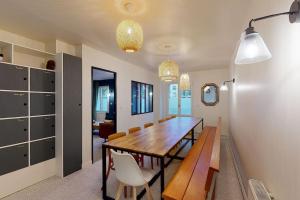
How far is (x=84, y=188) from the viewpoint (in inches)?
102

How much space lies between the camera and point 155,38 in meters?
3.13

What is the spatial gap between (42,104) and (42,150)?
83 centimetres

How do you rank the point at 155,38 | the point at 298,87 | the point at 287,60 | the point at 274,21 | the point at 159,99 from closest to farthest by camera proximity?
the point at 298,87
the point at 287,60
the point at 274,21
the point at 155,38
the point at 159,99

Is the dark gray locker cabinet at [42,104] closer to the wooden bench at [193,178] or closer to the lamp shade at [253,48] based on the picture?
the wooden bench at [193,178]

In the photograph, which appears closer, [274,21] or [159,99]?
[274,21]

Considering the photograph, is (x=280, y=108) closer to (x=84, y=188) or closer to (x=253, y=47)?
(x=253, y=47)

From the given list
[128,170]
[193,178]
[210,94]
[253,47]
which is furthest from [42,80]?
[210,94]

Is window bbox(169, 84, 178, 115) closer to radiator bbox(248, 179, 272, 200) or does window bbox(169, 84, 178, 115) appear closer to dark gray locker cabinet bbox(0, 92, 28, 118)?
dark gray locker cabinet bbox(0, 92, 28, 118)

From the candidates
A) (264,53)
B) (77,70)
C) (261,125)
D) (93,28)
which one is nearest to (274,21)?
(264,53)

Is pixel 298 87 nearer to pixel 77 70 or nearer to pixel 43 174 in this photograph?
pixel 77 70

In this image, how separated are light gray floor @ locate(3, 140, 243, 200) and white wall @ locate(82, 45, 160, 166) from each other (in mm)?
593

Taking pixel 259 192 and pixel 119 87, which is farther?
pixel 119 87

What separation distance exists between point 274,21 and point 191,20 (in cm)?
135

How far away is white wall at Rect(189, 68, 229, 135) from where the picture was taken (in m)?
6.23
